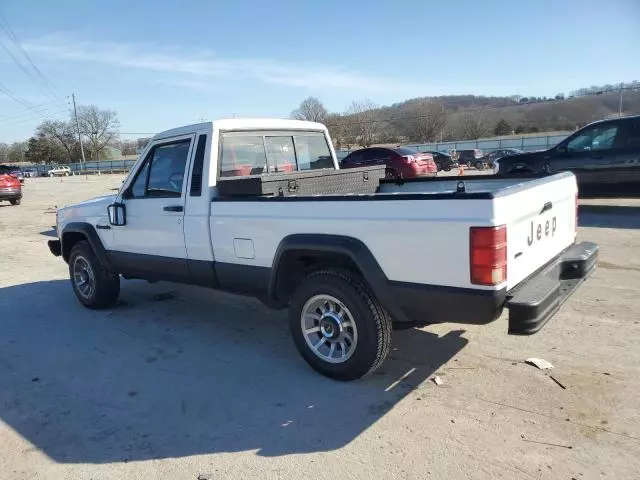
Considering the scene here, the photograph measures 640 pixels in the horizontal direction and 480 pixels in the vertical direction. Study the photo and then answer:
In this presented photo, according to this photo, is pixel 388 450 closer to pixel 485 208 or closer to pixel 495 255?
pixel 495 255

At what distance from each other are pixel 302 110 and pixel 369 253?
7636 centimetres

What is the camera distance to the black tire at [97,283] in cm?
579

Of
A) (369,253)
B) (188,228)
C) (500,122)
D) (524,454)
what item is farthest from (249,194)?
(500,122)

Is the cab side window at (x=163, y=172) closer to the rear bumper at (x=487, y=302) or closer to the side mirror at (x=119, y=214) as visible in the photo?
the side mirror at (x=119, y=214)

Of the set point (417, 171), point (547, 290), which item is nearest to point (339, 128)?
point (417, 171)

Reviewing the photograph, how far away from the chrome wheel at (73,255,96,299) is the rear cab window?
242cm

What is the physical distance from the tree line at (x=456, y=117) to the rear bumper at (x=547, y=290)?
64.5m

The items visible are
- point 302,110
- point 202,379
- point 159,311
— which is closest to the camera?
point 202,379

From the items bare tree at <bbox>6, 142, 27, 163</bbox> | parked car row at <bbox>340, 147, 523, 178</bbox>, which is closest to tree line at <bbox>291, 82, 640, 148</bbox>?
parked car row at <bbox>340, 147, 523, 178</bbox>

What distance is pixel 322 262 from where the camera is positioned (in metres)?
3.88

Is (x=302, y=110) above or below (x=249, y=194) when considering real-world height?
above

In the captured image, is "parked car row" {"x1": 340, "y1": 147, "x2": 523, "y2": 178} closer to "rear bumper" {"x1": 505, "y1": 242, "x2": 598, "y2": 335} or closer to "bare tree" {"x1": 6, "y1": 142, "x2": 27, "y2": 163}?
"rear bumper" {"x1": 505, "y1": 242, "x2": 598, "y2": 335}

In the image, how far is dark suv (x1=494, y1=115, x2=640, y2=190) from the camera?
10266 millimetres

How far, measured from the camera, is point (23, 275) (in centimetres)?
795
